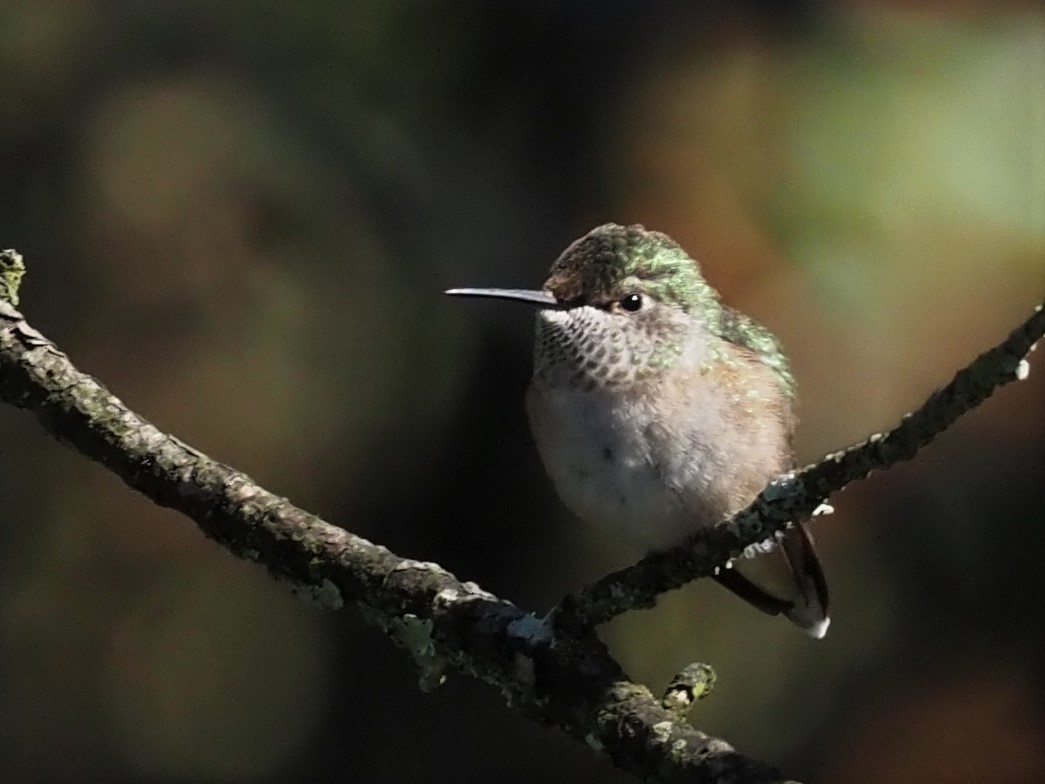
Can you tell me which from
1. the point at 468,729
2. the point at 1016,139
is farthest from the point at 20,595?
the point at 1016,139

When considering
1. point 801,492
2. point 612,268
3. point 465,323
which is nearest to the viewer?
point 801,492

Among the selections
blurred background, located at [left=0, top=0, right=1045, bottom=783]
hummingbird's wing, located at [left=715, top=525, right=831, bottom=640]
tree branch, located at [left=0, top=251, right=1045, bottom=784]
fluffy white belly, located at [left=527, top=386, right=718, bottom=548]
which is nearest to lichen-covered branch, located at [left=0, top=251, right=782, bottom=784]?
tree branch, located at [left=0, top=251, right=1045, bottom=784]

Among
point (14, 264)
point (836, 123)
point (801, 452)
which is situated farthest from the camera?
point (836, 123)

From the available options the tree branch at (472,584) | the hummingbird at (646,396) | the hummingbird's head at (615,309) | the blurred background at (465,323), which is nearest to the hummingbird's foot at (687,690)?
the tree branch at (472,584)

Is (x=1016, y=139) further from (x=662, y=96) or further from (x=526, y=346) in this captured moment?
(x=526, y=346)

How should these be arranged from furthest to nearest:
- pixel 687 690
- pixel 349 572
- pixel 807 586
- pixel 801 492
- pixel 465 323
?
pixel 465 323 → pixel 807 586 → pixel 349 572 → pixel 687 690 → pixel 801 492

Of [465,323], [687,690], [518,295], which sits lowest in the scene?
[687,690]

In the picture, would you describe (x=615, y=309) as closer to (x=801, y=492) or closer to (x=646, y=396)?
(x=646, y=396)

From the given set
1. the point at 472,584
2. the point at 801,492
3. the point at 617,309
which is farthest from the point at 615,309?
the point at 801,492
